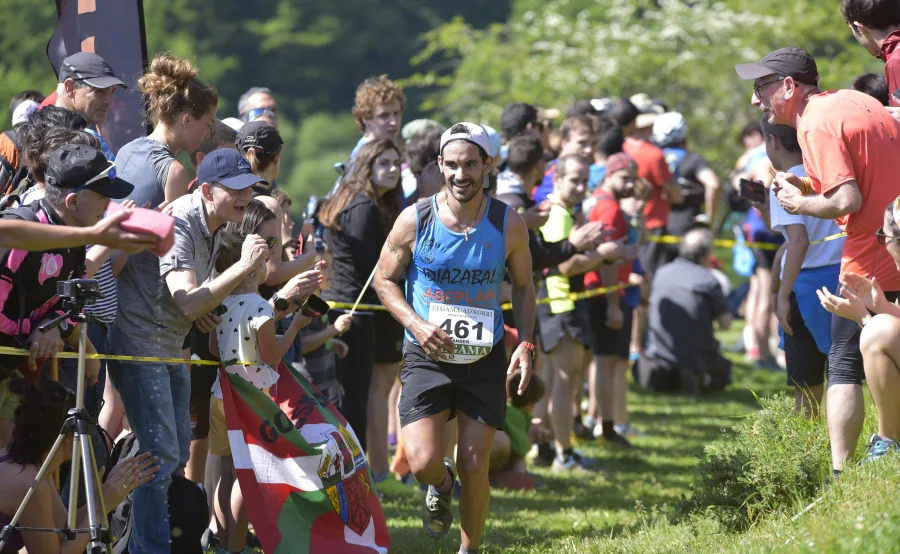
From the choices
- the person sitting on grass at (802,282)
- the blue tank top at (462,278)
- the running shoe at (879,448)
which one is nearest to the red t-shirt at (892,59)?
the person sitting on grass at (802,282)

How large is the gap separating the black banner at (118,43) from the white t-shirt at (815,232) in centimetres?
347

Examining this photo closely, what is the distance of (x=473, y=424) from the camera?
583cm

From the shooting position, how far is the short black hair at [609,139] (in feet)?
33.2

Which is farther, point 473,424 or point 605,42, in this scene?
point 605,42

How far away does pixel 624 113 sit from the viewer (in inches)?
435

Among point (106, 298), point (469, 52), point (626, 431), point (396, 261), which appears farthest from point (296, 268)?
point (469, 52)

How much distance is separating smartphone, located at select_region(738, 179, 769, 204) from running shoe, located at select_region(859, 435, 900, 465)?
77.0 inches

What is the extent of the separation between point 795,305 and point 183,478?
3351 mm

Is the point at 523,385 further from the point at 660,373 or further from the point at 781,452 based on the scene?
the point at 660,373

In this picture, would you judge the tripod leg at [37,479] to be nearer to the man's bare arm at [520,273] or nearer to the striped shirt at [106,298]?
the striped shirt at [106,298]

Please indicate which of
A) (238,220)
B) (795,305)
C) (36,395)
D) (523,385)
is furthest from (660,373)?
(36,395)

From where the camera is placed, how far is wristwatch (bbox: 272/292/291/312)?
5.82 meters


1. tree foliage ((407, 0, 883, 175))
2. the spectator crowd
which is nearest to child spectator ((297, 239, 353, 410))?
the spectator crowd

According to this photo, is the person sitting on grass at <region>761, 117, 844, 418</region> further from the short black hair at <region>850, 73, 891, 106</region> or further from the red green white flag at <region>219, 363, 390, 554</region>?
the red green white flag at <region>219, 363, 390, 554</region>
